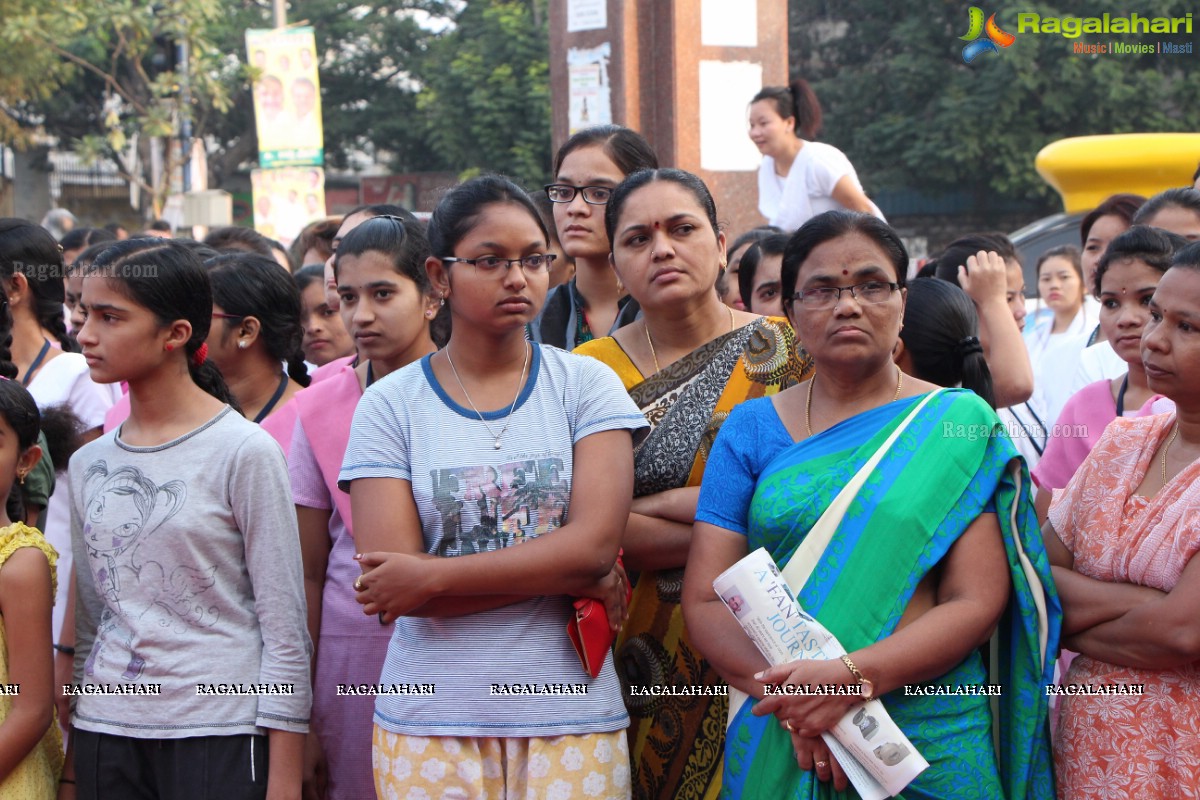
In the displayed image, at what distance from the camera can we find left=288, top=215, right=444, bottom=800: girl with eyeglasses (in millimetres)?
3008

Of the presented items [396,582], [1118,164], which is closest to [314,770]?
[396,582]

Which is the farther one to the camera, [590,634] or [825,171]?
[825,171]

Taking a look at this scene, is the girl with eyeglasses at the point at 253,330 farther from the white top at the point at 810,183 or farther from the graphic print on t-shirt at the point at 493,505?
the white top at the point at 810,183

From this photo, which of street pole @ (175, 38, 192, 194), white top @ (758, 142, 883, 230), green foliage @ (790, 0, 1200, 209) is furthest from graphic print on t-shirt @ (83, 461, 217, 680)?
green foliage @ (790, 0, 1200, 209)

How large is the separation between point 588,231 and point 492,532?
4.41ft

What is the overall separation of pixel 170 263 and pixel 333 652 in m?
0.98

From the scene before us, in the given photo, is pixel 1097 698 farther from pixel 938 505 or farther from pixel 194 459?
pixel 194 459

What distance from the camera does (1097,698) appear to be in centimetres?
262

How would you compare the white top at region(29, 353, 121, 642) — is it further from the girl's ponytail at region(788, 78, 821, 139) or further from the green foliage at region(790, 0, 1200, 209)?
the green foliage at region(790, 0, 1200, 209)

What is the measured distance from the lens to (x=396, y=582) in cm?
240

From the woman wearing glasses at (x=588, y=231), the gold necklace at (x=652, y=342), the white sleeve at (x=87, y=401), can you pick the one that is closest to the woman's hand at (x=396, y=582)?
the gold necklace at (x=652, y=342)

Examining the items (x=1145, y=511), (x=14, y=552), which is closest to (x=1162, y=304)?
(x=1145, y=511)

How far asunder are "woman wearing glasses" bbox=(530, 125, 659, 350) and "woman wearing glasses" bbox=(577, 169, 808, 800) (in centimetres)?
42

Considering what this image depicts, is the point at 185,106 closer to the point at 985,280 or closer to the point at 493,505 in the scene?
the point at 985,280
